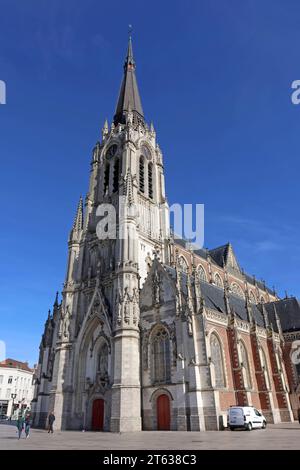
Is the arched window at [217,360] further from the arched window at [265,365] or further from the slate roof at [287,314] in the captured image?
the slate roof at [287,314]

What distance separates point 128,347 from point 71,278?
466 inches

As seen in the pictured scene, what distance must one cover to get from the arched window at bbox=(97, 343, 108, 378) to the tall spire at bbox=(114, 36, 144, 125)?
1188 inches

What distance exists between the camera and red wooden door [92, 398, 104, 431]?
28812 mm

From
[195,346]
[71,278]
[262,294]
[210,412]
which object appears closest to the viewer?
[210,412]

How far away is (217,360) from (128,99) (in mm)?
38116

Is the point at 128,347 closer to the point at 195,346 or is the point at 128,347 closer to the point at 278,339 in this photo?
the point at 195,346

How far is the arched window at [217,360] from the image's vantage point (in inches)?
1043

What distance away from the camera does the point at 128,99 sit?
163 ft

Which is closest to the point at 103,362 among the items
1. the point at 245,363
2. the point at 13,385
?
the point at 245,363

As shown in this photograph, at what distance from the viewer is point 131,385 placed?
86.0 ft

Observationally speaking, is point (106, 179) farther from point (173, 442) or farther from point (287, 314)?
point (173, 442)

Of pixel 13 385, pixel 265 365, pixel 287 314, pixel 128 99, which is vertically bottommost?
pixel 265 365

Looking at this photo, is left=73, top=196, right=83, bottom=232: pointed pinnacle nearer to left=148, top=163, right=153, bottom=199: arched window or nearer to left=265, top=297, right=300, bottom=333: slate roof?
left=148, top=163, right=153, bottom=199: arched window
